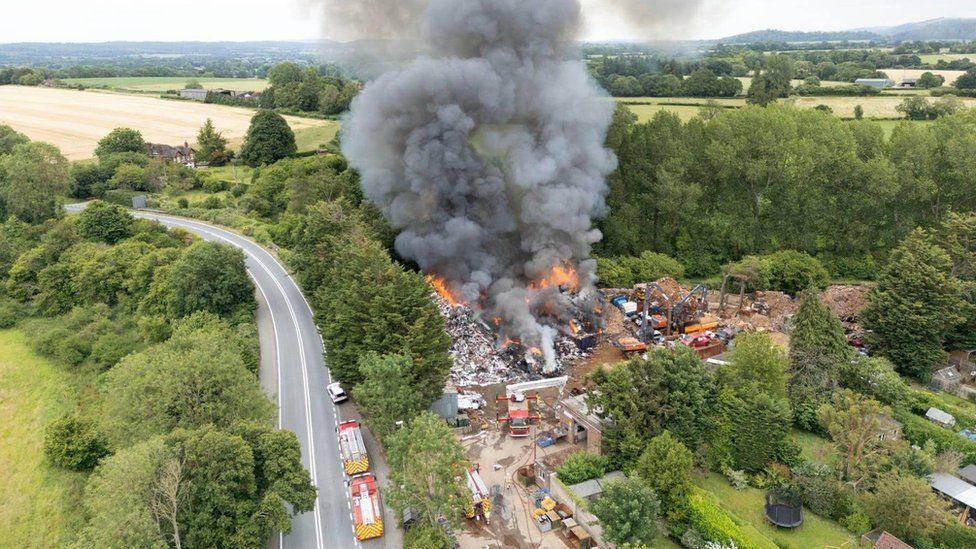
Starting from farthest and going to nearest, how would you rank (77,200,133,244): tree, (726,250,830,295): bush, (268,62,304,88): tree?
(268,62,304,88): tree, (77,200,133,244): tree, (726,250,830,295): bush

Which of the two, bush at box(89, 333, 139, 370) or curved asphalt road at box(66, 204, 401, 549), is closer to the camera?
curved asphalt road at box(66, 204, 401, 549)

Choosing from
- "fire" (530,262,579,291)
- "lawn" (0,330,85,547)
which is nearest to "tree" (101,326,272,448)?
"lawn" (0,330,85,547)

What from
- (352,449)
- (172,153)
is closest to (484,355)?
(352,449)

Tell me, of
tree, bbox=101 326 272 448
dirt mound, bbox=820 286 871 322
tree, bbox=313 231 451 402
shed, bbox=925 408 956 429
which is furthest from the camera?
dirt mound, bbox=820 286 871 322

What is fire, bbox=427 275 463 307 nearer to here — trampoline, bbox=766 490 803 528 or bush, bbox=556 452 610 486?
bush, bbox=556 452 610 486

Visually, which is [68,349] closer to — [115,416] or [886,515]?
[115,416]

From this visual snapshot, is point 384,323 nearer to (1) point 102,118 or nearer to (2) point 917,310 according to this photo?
(2) point 917,310

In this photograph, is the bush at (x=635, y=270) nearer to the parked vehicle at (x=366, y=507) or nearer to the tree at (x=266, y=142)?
the parked vehicle at (x=366, y=507)
